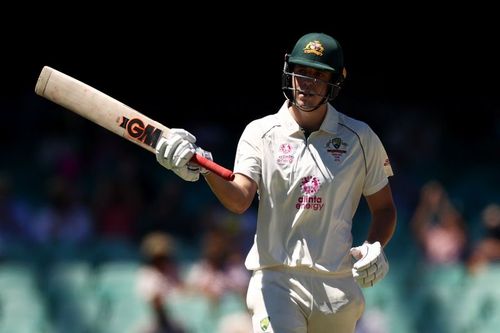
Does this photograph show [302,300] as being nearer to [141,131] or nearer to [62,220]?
[141,131]

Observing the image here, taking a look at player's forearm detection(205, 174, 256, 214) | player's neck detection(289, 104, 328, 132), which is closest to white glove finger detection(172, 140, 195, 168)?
player's forearm detection(205, 174, 256, 214)

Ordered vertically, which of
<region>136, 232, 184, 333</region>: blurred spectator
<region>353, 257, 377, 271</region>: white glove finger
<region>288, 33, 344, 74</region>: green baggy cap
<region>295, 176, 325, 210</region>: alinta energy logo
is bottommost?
<region>136, 232, 184, 333</region>: blurred spectator

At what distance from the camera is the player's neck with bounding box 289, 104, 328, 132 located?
3.83 meters

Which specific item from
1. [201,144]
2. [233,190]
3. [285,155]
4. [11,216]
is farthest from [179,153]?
[201,144]

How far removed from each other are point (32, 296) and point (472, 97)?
347 centimetres

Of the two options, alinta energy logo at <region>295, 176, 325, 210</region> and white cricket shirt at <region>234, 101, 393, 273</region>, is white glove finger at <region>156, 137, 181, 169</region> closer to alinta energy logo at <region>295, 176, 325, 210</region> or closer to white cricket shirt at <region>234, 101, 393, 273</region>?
white cricket shirt at <region>234, 101, 393, 273</region>

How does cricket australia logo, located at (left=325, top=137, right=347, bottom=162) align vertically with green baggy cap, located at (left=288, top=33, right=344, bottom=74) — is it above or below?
below

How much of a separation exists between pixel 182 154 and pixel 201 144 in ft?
13.5

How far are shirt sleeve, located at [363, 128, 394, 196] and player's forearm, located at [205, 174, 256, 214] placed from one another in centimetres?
44

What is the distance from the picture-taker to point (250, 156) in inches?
148

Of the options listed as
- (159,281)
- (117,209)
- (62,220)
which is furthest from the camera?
(117,209)

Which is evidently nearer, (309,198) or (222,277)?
(309,198)

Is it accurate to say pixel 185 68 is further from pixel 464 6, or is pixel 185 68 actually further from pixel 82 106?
pixel 82 106

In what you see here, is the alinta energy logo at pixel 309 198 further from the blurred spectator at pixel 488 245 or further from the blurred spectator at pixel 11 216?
the blurred spectator at pixel 11 216
